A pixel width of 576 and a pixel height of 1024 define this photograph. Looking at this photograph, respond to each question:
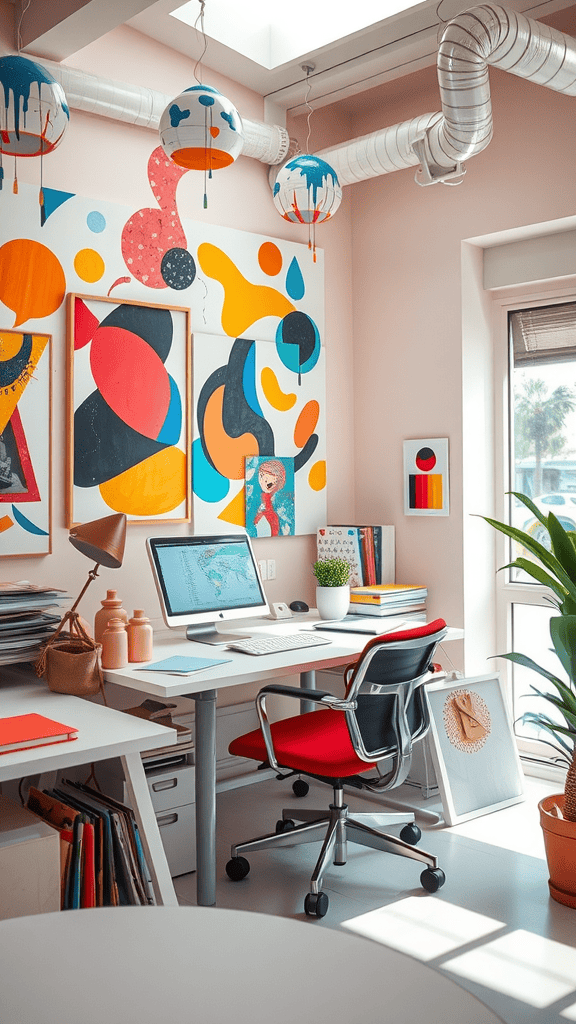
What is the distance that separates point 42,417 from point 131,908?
2392 millimetres

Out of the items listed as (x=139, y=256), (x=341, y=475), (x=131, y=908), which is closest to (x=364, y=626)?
(x=341, y=475)

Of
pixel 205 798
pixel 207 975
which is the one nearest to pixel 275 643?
pixel 205 798

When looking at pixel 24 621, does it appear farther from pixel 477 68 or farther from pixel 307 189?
pixel 477 68

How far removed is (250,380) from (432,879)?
218cm

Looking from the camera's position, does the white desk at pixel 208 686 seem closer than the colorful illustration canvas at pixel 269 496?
Yes

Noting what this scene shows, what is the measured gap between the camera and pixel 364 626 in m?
3.53

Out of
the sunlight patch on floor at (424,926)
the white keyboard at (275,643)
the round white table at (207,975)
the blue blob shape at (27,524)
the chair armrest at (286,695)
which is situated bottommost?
the sunlight patch on floor at (424,926)

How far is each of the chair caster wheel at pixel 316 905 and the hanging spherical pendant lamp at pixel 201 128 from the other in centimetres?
221

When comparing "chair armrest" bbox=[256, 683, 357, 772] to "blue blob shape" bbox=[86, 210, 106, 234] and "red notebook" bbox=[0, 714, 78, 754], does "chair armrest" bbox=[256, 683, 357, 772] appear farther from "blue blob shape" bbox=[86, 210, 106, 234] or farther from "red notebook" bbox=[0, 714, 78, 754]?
"blue blob shape" bbox=[86, 210, 106, 234]

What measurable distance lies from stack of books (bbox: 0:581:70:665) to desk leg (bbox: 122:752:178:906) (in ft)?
2.63

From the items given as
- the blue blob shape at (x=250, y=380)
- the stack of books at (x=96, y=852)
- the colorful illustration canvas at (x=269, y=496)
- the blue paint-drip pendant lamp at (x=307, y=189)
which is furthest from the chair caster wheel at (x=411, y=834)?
the blue paint-drip pendant lamp at (x=307, y=189)

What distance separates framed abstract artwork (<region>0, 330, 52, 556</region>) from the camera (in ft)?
10.3

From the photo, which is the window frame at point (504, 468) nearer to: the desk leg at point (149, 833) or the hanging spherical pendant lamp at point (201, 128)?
the hanging spherical pendant lamp at point (201, 128)

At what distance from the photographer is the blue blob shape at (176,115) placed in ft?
8.29
